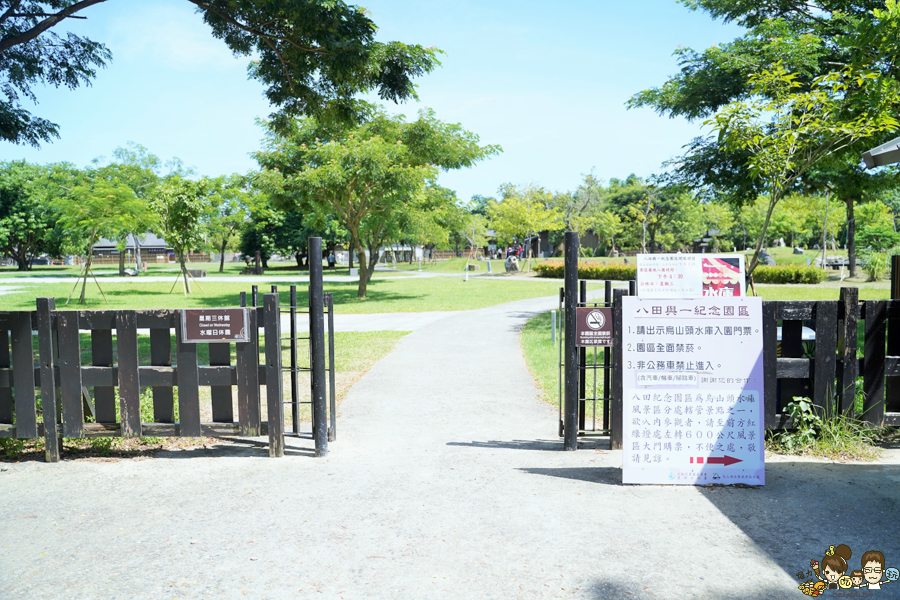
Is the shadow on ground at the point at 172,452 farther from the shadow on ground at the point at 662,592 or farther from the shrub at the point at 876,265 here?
the shrub at the point at 876,265

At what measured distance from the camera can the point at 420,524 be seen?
402 cm

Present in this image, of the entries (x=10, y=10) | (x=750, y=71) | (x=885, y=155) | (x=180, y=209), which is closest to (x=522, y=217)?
(x=180, y=209)

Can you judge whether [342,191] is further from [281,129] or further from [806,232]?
[806,232]

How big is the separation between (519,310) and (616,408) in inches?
532

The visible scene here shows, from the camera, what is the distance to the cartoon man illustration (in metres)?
3.29

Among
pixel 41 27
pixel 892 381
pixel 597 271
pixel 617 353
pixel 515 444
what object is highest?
pixel 41 27

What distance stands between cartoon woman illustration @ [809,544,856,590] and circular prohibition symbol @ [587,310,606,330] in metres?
2.35

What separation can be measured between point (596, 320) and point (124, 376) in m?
3.95

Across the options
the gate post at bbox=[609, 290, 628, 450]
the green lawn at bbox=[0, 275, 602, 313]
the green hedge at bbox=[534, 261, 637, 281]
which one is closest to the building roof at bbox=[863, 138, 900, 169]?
the gate post at bbox=[609, 290, 628, 450]

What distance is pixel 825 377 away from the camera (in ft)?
17.4

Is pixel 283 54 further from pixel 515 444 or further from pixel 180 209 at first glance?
pixel 180 209

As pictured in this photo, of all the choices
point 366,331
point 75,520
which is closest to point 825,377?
point 75,520

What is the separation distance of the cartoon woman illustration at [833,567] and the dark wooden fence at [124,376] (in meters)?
3.97

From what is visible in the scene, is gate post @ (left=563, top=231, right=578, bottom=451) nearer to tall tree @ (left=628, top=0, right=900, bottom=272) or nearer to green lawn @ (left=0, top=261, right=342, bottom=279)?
tall tree @ (left=628, top=0, right=900, bottom=272)
